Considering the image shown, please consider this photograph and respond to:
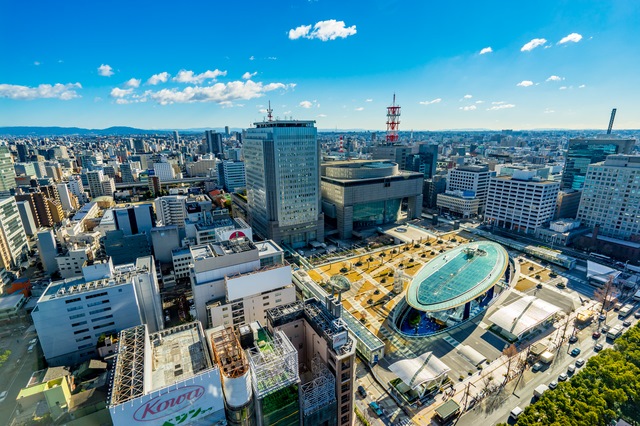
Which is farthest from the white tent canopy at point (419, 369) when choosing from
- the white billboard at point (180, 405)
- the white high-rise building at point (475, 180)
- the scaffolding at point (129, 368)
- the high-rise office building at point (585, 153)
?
the high-rise office building at point (585, 153)

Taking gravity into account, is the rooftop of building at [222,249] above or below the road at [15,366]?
above

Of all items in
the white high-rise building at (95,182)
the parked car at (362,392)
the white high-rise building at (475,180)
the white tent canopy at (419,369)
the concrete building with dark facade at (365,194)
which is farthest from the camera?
the white high-rise building at (95,182)

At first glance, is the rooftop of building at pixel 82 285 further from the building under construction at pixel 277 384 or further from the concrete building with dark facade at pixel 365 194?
the concrete building with dark facade at pixel 365 194

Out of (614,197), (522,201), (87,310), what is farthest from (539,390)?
(614,197)

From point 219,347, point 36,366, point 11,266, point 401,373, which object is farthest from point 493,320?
point 11,266

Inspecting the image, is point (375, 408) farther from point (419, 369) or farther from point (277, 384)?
point (277, 384)

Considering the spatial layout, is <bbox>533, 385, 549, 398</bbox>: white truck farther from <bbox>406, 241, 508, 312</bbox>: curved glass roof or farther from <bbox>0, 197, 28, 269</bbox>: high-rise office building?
<bbox>0, 197, 28, 269</bbox>: high-rise office building
